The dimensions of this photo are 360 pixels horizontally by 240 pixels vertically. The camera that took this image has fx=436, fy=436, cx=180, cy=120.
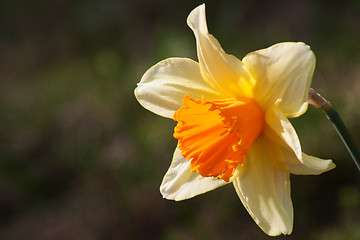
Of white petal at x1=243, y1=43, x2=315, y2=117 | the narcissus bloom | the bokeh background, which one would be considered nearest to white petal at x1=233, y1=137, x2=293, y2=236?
the narcissus bloom

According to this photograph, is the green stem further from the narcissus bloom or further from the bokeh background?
the bokeh background

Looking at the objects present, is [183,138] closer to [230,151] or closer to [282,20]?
[230,151]

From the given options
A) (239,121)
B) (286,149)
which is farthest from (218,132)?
(286,149)

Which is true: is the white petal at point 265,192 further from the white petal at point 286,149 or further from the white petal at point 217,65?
the white petal at point 217,65

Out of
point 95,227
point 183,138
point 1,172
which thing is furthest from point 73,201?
point 183,138

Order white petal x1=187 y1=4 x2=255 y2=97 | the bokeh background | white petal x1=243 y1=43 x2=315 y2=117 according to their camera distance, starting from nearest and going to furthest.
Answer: white petal x1=243 y1=43 x2=315 y2=117 < white petal x1=187 y1=4 x2=255 y2=97 < the bokeh background

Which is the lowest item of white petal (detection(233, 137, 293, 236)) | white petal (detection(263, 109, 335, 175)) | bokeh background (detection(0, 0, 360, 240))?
bokeh background (detection(0, 0, 360, 240))

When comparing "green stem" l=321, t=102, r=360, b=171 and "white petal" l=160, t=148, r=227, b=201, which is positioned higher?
"green stem" l=321, t=102, r=360, b=171

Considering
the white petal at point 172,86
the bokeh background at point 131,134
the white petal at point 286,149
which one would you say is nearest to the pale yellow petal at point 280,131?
the white petal at point 286,149
